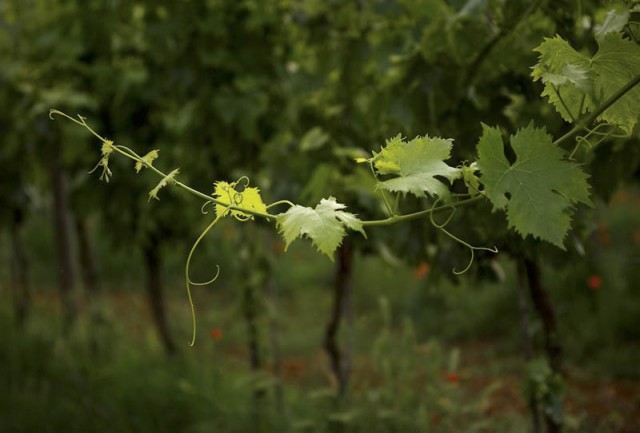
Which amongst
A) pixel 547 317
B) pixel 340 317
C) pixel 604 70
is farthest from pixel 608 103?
pixel 340 317

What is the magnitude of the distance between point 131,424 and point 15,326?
74.5 inches

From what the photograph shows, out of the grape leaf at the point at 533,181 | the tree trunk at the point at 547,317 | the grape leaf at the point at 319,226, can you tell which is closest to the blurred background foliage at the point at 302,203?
the tree trunk at the point at 547,317

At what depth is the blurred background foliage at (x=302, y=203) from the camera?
212 cm

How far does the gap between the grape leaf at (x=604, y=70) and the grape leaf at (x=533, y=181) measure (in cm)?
12

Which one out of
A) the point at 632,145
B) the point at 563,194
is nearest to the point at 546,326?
the point at 632,145

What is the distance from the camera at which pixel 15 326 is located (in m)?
4.90

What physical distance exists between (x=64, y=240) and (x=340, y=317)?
2.24m

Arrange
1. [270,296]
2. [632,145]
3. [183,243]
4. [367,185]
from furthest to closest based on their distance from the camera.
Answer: [183,243]
[270,296]
[367,185]
[632,145]

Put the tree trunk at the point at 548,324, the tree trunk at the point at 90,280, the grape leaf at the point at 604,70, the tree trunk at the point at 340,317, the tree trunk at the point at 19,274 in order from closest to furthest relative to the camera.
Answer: the grape leaf at the point at 604,70 → the tree trunk at the point at 548,324 → the tree trunk at the point at 340,317 → the tree trunk at the point at 90,280 → the tree trunk at the point at 19,274

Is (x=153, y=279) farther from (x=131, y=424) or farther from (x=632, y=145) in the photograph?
(x=632, y=145)

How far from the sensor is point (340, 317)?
3.09 meters

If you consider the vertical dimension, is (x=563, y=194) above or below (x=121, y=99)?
below

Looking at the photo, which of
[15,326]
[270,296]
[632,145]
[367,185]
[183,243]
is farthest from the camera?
[15,326]

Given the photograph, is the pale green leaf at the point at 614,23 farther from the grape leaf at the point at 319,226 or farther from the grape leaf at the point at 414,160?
the grape leaf at the point at 319,226
